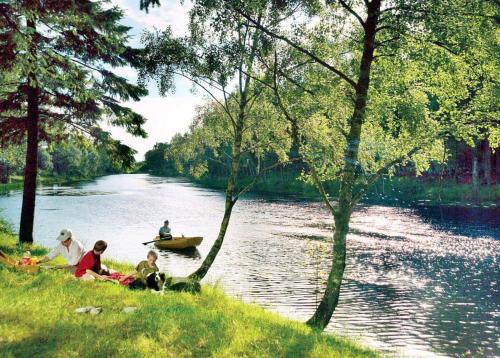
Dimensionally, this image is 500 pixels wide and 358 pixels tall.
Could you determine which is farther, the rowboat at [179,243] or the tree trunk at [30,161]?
the rowboat at [179,243]

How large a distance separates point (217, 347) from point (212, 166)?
117557 millimetres

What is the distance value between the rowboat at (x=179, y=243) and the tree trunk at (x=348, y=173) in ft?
61.3

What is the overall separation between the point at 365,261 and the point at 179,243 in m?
12.2

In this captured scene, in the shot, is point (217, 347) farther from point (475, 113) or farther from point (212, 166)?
point (212, 166)

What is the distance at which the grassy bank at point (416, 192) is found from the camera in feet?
188

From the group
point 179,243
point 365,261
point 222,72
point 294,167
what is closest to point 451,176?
point 294,167

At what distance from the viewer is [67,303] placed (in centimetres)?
993

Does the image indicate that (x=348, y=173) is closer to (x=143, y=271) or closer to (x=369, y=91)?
(x=369, y=91)

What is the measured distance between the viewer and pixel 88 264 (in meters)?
12.8

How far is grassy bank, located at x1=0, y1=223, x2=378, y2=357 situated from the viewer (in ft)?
25.1

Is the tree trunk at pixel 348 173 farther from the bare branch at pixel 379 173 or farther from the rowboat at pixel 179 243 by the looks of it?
the rowboat at pixel 179 243

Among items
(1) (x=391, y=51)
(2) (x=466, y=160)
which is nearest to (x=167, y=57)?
(1) (x=391, y=51)

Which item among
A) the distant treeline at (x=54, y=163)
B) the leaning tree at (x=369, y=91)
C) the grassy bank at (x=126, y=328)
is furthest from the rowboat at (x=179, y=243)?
the distant treeline at (x=54, y=163)

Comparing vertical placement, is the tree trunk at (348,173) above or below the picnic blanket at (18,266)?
above
